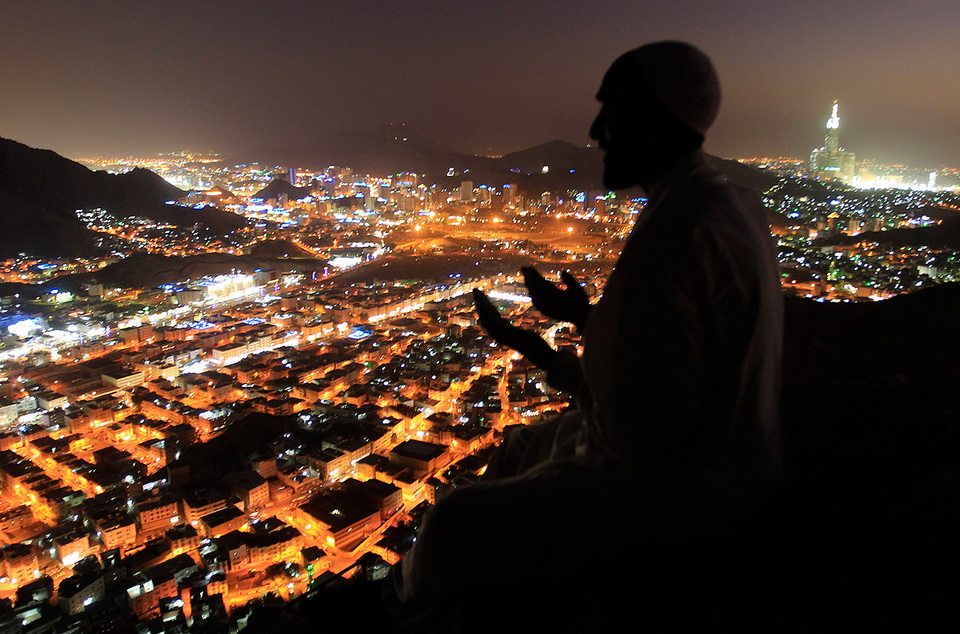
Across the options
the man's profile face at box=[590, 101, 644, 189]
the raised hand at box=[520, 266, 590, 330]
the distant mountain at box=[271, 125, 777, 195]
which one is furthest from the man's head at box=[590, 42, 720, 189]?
the distant mountain at box=[271, 125, 777, 195]

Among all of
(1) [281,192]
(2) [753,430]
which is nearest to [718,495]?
(2) [753,430]

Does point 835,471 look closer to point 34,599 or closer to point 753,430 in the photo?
point 753,430

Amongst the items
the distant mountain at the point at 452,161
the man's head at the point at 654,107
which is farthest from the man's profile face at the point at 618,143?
the distant mountain at the point at 452,161

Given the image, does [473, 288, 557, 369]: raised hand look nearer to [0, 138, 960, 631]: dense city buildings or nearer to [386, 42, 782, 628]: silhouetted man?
[386, 42, 782, 628]: silhouetted man

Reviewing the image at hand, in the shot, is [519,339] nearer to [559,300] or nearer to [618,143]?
[559,300]

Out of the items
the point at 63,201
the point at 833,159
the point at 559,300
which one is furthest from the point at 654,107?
the point at 833,159

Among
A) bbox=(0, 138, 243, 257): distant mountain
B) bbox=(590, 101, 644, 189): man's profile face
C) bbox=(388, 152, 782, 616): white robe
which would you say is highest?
bbox=(0, 138, 243, 257): distant mountain
